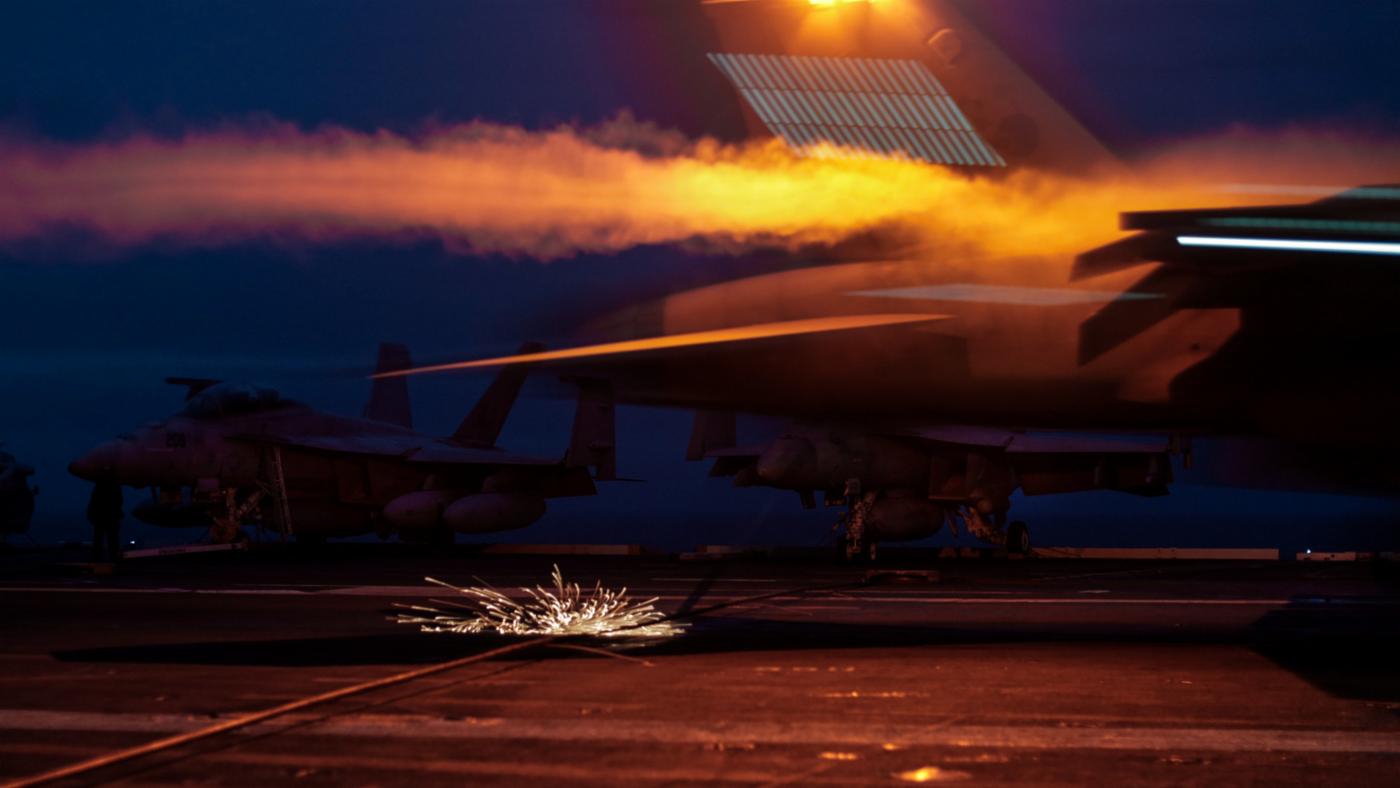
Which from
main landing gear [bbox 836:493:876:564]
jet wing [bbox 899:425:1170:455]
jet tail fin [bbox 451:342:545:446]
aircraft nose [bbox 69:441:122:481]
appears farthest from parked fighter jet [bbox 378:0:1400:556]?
jet tail fin [bbox 451:342:545:446]

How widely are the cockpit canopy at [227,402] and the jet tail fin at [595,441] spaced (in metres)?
6.94

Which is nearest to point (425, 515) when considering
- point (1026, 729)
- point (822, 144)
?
point (822, 144)

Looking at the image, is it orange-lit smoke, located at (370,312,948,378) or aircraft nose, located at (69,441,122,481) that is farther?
aircraft nose, located at (69,441,122,481)

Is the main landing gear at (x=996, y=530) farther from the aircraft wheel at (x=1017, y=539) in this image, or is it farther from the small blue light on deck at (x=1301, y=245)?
the small blue light on deck at (x=1301, y=245)

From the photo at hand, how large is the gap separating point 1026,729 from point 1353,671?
134 inches

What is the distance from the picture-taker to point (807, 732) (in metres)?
6.45

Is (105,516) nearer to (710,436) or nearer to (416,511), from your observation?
(416,511)

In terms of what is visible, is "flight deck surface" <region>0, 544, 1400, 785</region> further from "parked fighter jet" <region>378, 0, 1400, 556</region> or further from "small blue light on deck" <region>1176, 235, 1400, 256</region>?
"small blue light on deck" <region>1176, 235, 1400, 256</region>

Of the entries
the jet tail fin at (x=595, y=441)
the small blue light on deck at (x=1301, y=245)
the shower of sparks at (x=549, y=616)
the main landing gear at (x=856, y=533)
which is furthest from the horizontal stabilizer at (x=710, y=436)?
the small blue light on deck at (x=1301, y=245)

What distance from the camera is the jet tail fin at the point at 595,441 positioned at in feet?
101

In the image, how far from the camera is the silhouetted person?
73.9ft

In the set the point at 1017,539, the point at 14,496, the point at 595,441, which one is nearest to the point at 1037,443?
the point at 1017,539

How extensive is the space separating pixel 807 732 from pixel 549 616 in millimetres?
6239

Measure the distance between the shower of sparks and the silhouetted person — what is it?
10.5 meters
